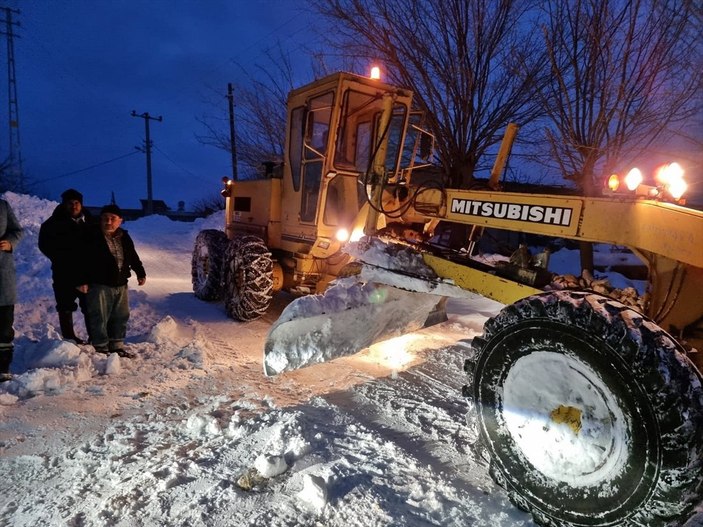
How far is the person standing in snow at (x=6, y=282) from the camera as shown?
13.7ft

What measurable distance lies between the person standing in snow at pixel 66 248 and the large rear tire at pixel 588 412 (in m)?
4.40

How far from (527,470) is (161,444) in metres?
2.36

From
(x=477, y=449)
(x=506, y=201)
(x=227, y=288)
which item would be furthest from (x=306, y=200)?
(x=477, y=449)

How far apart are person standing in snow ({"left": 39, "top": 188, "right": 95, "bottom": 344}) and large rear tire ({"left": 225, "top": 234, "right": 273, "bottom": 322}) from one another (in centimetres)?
183

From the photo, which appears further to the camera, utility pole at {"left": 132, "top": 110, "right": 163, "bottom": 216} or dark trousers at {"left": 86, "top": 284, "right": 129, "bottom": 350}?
utility pole at {"left": 132, "top": 110, "right": 163, "bottom": 216}

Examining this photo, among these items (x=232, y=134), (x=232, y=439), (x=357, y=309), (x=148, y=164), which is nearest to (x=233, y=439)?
(x=232, y=439)

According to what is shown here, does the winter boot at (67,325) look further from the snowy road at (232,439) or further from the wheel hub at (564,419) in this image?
the wheel hub at (564,419)

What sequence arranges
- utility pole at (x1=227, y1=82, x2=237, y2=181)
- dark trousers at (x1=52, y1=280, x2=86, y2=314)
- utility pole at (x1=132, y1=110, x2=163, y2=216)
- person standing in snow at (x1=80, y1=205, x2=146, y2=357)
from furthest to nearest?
utility pole at (x1=132, y1=110, x2=163, y2=216)
utility pole at (x1=227, y1=82, x2=237, y2=181)
dark trousers at (x1=52, y1=280, x2=86, y2=314)
person standing in snow at (x1=80, y1=205, x2=146, y2=357)

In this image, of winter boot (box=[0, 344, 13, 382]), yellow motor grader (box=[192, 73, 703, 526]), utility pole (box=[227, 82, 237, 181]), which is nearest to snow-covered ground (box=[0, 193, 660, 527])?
winter boot (box=[0, 344, 13, 382])

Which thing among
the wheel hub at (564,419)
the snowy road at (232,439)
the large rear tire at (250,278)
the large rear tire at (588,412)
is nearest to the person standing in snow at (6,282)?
the snowy road at (232,439)

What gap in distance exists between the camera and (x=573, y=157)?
8.62 meters

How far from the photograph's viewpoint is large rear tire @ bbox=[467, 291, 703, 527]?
1.89 m

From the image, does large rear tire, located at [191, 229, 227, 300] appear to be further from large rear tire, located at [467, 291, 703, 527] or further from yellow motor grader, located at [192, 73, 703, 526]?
large rear tire, located at [467, 291, 703, 527]

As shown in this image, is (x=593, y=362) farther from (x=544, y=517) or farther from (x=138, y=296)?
(x=138, y=296)
